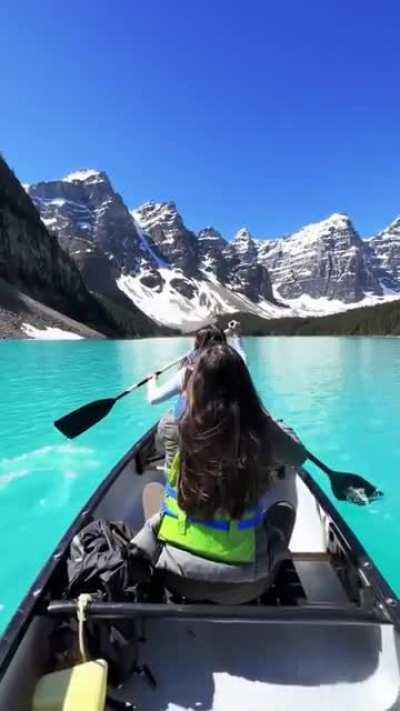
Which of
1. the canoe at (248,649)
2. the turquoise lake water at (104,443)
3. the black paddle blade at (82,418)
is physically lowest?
the turquoise lake water at (104,443)

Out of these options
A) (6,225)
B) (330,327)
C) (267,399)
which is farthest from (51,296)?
(267,399)

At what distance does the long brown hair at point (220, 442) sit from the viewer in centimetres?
285

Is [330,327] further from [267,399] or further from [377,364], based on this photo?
[267,399]

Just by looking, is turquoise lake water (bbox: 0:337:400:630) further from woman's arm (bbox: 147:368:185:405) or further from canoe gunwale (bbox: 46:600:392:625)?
canoe gunwale (bbox: 46:600:392:625)

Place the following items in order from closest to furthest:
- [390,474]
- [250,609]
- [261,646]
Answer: [250,609] < [261,646] < [390,474]

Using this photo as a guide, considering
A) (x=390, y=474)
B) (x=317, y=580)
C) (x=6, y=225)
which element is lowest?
(x=390, y=474)

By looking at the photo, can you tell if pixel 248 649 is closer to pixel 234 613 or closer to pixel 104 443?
pixel 234 613

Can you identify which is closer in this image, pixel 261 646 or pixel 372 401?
pixel 261 646

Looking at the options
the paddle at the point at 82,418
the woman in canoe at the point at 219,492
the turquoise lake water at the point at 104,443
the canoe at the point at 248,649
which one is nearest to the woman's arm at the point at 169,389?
the paddle at the point at 82,418

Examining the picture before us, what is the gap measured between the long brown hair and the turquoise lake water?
3.68 meters

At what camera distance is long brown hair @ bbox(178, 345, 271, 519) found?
2.85m

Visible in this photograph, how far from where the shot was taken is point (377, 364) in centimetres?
3544

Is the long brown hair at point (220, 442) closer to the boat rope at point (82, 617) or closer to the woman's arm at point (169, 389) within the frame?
the boat rope at point (82, 617)

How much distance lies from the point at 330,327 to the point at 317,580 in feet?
471
